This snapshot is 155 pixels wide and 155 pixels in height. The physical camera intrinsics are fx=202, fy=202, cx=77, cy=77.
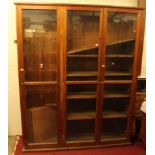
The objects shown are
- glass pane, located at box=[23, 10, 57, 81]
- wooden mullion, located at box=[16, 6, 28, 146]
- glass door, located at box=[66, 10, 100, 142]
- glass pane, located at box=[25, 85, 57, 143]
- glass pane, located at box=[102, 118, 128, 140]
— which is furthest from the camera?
glass pane, located at box=[102, 118, 128, 140]

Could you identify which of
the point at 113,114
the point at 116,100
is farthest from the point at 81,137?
the point at 116,100

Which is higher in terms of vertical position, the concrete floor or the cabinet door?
the cabinet door

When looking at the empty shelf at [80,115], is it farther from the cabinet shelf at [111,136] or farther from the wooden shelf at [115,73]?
the wooden shelf at [115,73]

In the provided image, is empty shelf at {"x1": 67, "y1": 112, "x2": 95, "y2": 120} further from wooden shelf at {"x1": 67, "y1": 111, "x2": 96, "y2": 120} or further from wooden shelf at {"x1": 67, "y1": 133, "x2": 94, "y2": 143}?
wooden shelf at {"x1": 67, "y1": 133, "x2": 94, "y2": 143}

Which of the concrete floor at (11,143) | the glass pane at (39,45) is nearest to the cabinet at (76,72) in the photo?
the glass pane at (39,45)

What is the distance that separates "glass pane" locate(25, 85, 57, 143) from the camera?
2689 mm

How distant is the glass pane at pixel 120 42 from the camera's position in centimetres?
262

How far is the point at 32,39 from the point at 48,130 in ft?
4.11

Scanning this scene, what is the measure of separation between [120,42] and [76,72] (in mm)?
710

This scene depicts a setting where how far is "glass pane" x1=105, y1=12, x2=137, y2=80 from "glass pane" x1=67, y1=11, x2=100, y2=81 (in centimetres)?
17

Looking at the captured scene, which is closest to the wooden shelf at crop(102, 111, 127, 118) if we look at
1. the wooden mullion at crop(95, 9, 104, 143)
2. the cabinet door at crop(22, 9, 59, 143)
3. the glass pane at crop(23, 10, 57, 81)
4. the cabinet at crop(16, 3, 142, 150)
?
the cabinet at crop(16, 3, 142, 150)

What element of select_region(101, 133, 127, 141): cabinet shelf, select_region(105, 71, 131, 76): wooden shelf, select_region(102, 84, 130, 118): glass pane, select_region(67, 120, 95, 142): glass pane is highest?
select_region(105, 71, 131, 76): wooden shelf
